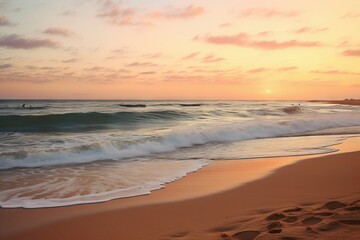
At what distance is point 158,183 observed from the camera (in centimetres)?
632

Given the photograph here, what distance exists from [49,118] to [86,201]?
59.2 feet

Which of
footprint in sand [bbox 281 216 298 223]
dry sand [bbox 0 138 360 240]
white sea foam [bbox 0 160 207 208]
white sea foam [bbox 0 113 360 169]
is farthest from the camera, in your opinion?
white sea foam [bbox 0 113 360 169]

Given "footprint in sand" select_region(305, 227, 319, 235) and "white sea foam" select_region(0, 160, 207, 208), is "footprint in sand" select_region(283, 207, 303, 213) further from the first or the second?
"white sea foam" select_region(0, 160, 207, 208)

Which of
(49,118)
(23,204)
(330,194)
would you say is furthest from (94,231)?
(49,118)

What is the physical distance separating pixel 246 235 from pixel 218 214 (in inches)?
37.2

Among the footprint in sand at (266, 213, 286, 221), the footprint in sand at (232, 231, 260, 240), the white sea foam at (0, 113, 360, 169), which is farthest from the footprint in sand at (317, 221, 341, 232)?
the white sea foam at (0, 113, 360, 169)

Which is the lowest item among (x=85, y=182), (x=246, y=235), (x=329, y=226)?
(x=85, y=182)

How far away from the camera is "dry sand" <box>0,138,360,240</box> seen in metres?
3.56

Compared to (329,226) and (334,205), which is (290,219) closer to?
(329,226)

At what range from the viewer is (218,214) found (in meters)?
4.36

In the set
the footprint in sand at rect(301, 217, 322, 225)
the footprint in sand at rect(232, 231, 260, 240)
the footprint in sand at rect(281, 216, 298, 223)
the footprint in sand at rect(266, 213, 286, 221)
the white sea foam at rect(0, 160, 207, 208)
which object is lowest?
the white sea foam at rect(0, 160, 207, 208)

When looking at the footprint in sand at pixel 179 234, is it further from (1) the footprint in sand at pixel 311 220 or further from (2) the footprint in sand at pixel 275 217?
(1) the footprint in sand at pixel 311 220

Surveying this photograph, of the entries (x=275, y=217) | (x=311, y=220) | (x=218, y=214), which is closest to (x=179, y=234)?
(x=218, y=214)

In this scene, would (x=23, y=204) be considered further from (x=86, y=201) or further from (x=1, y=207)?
(x=86, y=201)
